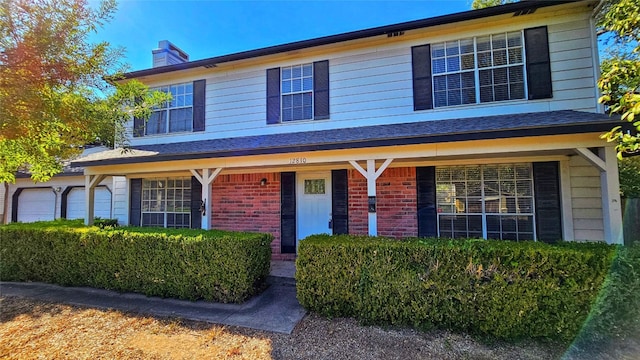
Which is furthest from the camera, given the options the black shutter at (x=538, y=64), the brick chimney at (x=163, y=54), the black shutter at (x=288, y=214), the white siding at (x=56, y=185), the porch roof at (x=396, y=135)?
the white siding at (x=56, y=185)

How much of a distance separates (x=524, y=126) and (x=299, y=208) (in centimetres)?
488

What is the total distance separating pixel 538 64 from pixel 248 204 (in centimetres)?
704

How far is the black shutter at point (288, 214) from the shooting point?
724cm

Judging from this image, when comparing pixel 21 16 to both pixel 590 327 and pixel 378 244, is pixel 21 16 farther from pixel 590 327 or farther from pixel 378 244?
pixel 590 327

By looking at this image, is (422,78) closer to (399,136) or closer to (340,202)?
(399,136)

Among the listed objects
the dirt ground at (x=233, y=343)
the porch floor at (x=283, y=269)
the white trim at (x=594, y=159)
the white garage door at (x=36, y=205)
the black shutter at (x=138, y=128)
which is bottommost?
the dirt ground at (x=233, y=343)

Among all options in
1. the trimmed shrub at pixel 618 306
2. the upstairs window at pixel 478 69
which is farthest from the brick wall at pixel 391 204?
the trimmed shrub at pixel 618 306

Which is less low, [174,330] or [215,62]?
[215,62]

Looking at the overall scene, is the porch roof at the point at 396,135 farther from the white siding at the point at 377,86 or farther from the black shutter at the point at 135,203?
the black shutter at the point at 135,203

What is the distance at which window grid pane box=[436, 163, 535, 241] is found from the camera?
→ 5.72m

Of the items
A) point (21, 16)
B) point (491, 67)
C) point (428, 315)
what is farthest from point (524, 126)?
point (21, 16)

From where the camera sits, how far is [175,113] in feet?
27.0

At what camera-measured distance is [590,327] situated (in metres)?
3.38

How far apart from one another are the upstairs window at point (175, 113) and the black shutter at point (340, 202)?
171 inches
